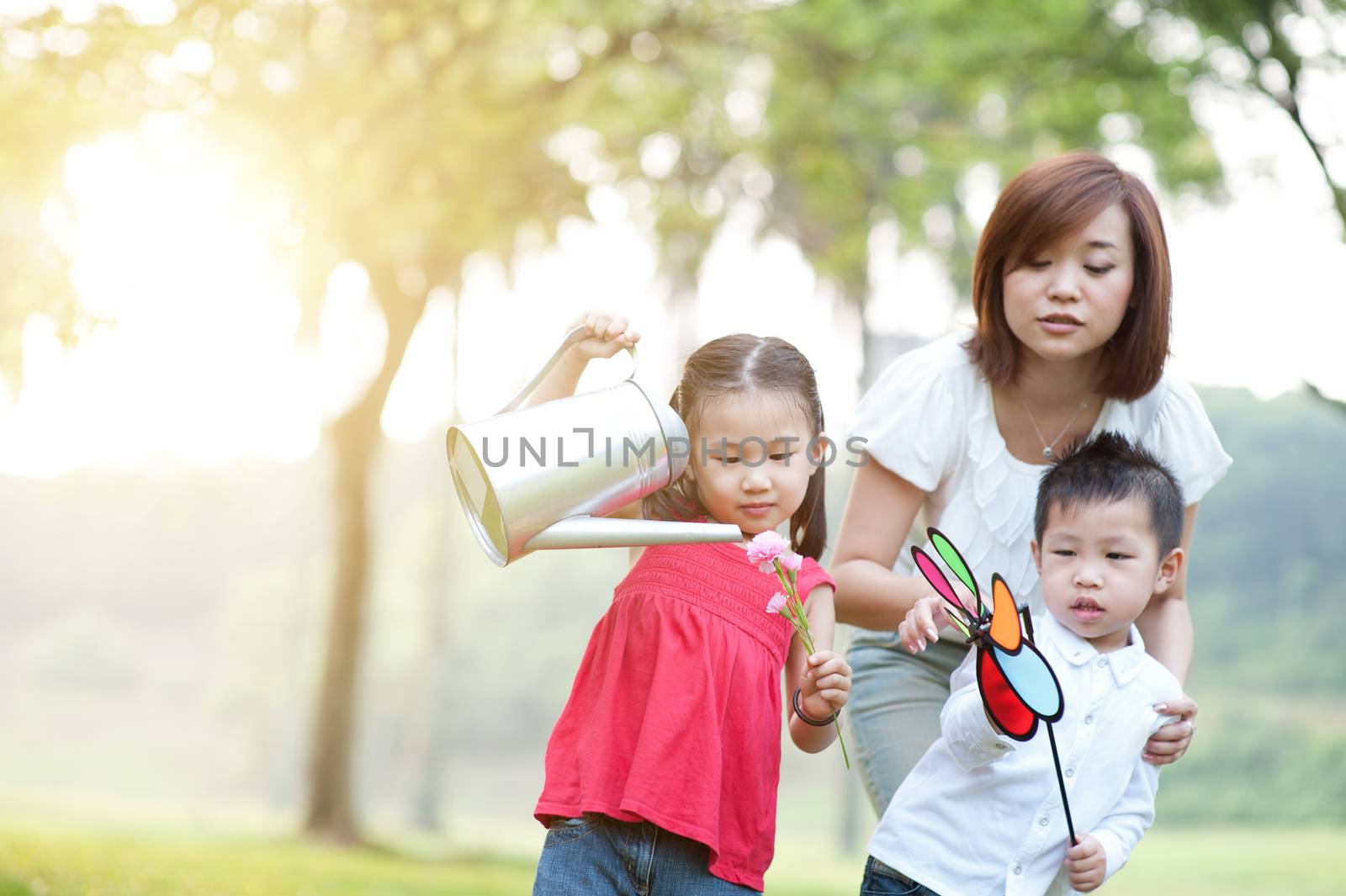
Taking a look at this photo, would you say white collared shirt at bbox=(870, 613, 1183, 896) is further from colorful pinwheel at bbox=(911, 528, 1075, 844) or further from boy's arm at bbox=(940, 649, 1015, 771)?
colorful pinwheel at bbox=(911, 528, 1075, 844)

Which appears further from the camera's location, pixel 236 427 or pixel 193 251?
pixel 236 427

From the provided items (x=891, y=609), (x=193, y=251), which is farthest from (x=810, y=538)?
(x=193, y=251)

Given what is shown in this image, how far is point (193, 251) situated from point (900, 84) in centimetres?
385

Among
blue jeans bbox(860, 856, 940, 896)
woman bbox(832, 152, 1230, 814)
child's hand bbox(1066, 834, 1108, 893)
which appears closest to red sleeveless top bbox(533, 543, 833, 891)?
blue jeans bbox(860, 856, 940, 896)

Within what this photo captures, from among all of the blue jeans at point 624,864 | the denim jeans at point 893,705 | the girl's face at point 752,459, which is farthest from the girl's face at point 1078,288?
the blue jeans at point 624,864

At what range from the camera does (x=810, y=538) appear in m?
2.14

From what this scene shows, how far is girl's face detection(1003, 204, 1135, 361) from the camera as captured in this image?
206 cm

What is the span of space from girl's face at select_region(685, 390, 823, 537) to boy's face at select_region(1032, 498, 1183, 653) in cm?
42

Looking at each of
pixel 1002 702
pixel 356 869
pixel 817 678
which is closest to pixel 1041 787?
pixel 1002 702

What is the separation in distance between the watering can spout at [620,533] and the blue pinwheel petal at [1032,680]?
41cm

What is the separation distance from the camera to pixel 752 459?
75.4 inches

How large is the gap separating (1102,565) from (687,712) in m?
0.67

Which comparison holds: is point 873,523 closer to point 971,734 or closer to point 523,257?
point 971,734

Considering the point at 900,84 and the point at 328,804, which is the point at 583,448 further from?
the point at 328,804
